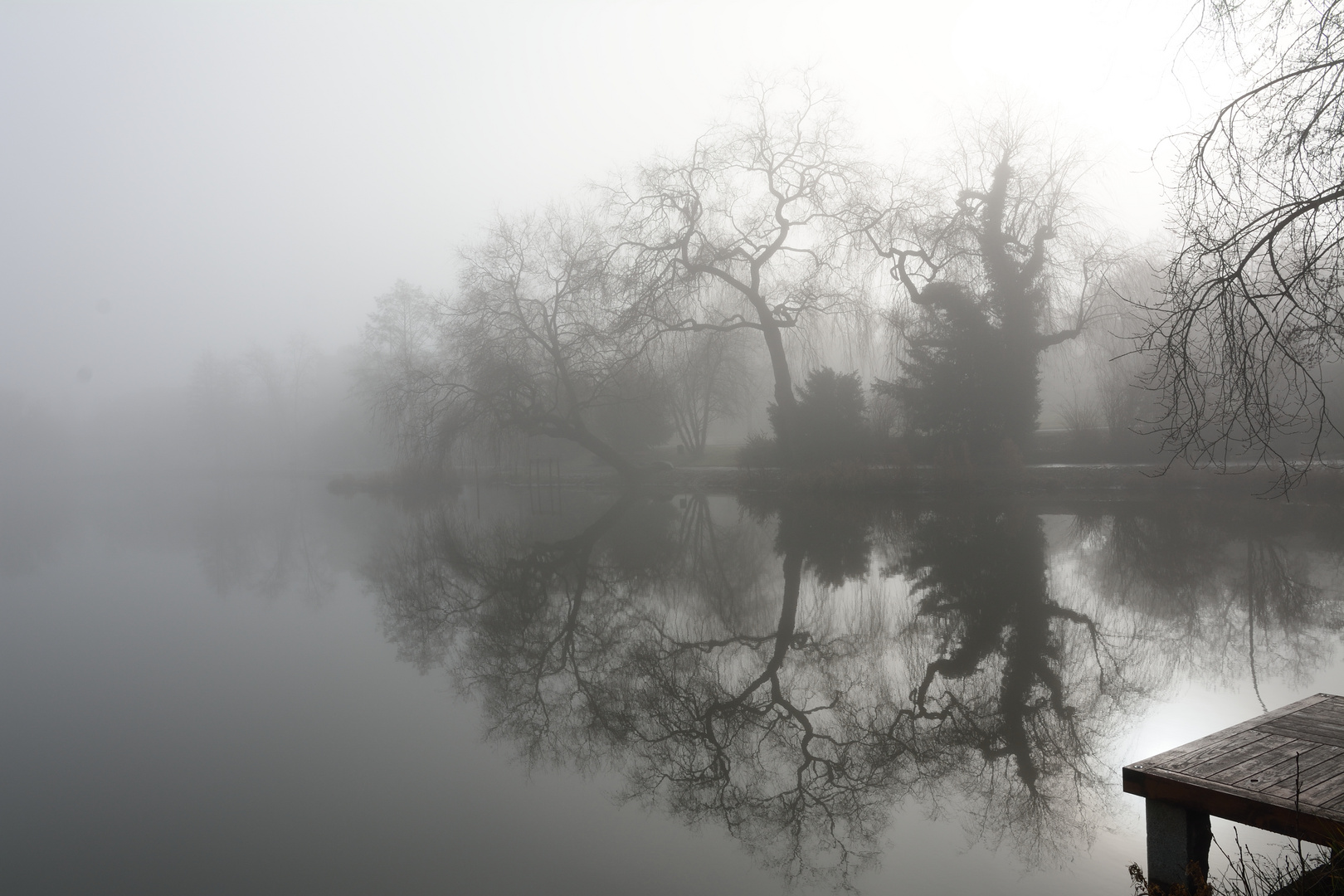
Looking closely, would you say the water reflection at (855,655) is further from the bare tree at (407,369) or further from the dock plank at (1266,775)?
the bare tree at (407,369)

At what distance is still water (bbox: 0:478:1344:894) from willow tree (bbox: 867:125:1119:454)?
1014cm

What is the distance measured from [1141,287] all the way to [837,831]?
2499 centimetres

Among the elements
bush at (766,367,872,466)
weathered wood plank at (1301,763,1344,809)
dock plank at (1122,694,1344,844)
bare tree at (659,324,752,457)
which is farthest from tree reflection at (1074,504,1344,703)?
bare tree at (659,324,752,457)

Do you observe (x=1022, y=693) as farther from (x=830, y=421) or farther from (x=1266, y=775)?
(x=830, y=421)

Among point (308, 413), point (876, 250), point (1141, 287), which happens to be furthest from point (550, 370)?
point (308, 413)

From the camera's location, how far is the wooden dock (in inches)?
116

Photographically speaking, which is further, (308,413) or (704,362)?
(308,413)

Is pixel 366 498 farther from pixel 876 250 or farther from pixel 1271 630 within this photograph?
pixel 1271 630

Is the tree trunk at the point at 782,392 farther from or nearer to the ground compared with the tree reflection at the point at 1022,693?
farther from the ground

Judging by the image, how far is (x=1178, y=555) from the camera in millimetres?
11227

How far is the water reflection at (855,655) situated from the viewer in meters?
4.75

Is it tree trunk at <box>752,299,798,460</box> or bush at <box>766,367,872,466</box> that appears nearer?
bush at <box>766,367,872,466</box>

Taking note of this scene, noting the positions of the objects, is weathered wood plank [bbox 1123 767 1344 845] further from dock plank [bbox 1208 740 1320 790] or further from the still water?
the still water

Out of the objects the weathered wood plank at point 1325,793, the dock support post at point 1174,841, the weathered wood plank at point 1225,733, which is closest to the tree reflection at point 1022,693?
the dock support post at point 1174,841
